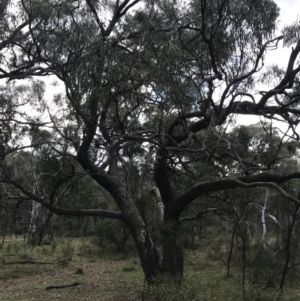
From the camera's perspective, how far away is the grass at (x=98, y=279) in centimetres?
594

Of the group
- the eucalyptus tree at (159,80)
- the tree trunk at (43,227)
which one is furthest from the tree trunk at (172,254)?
the tree trunk at (43,227)

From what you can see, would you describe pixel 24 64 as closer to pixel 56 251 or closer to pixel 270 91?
pixel 270 91

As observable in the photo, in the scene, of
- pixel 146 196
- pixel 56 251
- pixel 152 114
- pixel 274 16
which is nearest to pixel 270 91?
pixel 274 16

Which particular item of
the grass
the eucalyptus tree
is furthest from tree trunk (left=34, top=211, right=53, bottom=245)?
the eucalyptus tree

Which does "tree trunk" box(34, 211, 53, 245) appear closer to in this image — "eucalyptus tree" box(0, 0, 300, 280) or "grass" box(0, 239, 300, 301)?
"grass" box(0, 239, 300, 301)

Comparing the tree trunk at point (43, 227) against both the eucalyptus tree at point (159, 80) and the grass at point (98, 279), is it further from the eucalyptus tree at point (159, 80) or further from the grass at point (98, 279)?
the eucalyptus tree at point (159, 80)

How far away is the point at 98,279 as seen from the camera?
1004 centimetres

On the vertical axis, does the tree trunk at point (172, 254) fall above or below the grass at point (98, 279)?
above

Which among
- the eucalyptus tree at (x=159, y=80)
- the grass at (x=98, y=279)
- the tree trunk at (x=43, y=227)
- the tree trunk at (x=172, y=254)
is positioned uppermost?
the eucalyptus tree at (x=159, y=80)

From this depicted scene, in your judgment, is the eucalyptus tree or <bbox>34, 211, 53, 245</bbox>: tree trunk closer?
the eucalyptus tree

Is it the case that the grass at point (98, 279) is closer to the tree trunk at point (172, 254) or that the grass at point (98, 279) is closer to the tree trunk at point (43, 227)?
the tree trunk at point (172, 254)

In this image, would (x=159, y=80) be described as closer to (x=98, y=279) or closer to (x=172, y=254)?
(x=172, y=254)

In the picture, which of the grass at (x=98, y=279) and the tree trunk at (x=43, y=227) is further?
the tree trunk at (x=43, y=227)

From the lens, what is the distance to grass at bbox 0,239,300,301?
234 inches
